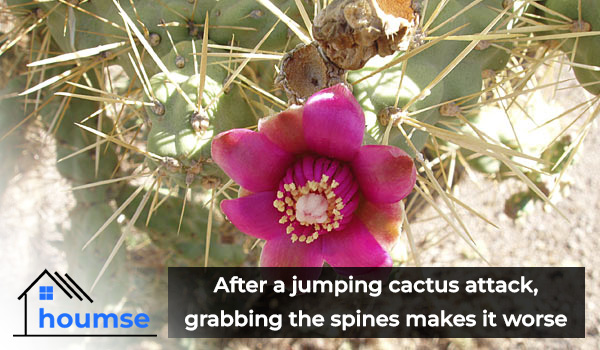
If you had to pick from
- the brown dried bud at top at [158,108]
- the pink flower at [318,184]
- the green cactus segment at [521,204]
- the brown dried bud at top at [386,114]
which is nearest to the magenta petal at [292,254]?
the pink flower at [318,184]

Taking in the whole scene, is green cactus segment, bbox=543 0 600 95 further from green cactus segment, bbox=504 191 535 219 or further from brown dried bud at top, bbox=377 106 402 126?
green cactus segment, bbox=504 191 535 219

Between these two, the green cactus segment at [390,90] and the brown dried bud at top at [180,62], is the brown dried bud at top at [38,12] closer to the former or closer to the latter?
the brown dried bud at top at [180,62]

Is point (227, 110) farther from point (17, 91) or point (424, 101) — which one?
point (17, 91)

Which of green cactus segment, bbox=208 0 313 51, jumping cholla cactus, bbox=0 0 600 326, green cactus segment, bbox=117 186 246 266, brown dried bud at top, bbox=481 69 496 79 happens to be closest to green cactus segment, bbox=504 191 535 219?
jumping cholla cactus, bbox=0 0 600 326

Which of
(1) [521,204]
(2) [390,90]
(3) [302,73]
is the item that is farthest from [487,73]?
(1) [521,204]

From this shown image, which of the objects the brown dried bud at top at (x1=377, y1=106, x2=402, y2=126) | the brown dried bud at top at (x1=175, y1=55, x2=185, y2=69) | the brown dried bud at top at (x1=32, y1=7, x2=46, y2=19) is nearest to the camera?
the brown dried bud at top at (x1=377, y1=106, x2=402, y2=126)

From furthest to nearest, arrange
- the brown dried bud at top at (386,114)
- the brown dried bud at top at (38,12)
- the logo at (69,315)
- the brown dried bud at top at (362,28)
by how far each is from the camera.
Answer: the logo at (69,315) < the brown dried bud at top at (38,12) < the brown dried bud at top at (386,114) < the brown dried bud at top at (362,28)

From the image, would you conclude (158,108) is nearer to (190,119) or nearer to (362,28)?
(190,119)

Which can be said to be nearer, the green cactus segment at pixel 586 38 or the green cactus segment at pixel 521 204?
the green cactus segment at pixel 586 38
